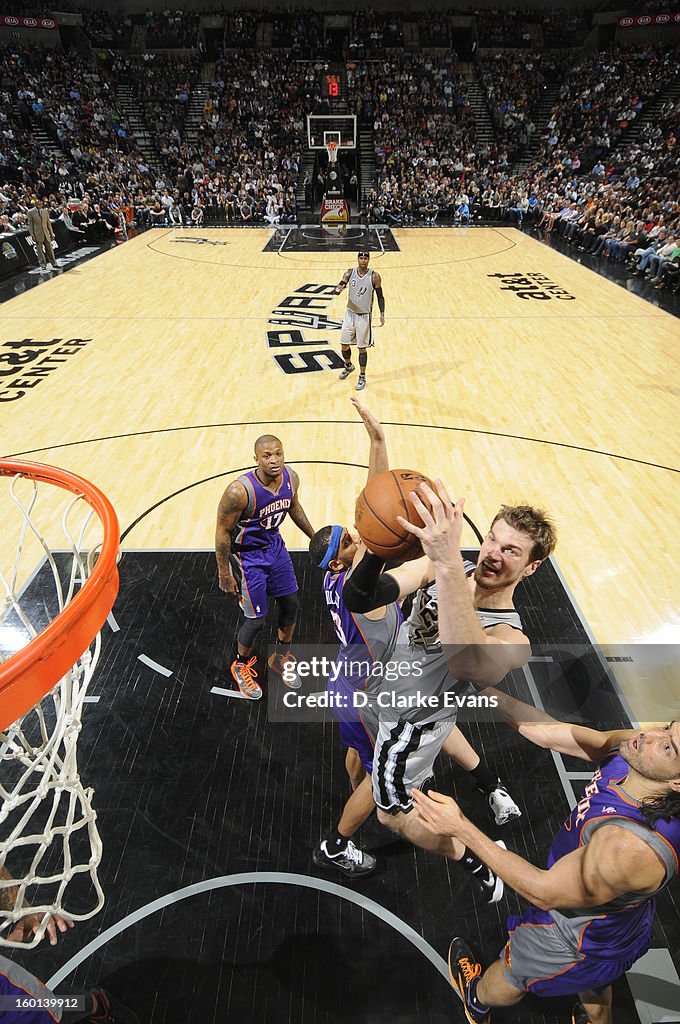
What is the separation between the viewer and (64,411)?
7.93 m

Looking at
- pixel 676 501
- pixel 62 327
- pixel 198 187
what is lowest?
pixel 676 501

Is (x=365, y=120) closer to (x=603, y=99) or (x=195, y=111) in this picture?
(x=195, y=111)

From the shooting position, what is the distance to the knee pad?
13.8ft

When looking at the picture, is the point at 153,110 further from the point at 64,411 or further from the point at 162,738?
the point at 162,738

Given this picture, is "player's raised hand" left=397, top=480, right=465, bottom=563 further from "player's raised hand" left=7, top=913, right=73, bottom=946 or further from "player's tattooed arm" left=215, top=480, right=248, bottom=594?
"player's raised hand" left=7, top=913, right=73, bottom=946

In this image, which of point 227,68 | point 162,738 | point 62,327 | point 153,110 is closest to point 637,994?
point 162,738

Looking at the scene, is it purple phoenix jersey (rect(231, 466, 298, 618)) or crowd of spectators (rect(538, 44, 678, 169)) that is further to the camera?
crowd of spectators (rect(538, 44, 678, 169))

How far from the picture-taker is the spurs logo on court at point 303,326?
31.1 ft

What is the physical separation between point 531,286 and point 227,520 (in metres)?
12.1

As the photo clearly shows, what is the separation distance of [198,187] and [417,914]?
24.4 m

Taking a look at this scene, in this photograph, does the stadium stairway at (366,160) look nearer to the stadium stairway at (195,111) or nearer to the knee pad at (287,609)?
the stadium stairway at (195,111)

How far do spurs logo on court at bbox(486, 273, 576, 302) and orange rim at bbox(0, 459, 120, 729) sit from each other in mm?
12244

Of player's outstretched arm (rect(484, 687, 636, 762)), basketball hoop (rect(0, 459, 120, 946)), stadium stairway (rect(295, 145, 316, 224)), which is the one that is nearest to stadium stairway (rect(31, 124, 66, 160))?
stadium stairway (rect(295, 145, 316, 224))

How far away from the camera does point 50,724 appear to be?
147 inches
